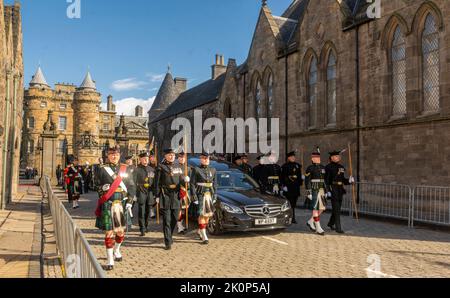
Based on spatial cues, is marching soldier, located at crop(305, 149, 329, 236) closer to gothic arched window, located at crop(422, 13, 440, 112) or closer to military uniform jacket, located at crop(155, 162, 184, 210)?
military uniform jacket, located at crop(155, 162, 184, 210)

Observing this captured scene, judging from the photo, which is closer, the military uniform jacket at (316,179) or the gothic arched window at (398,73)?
the military uniform jacket at (316,179)

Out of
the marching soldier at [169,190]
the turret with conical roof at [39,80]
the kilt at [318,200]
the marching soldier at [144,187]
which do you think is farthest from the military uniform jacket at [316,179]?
the turret with conical roof at [39,80]

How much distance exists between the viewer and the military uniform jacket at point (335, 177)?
1037 centimetres

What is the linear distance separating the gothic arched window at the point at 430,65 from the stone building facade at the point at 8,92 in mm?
15216

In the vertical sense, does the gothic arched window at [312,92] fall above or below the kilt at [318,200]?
above

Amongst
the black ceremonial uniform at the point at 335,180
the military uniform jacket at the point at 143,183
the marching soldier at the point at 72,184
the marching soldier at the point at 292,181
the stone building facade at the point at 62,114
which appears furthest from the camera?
the stone building facade at the point at 62,114

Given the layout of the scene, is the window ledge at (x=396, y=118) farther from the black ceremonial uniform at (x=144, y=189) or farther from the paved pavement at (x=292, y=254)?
the black ceremonial uniform at (x=144, y=189)

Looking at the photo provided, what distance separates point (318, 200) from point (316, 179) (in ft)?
1.82

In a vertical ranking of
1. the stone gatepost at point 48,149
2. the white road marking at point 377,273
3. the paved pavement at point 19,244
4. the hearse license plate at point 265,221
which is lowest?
the paved pavement at point 19,244

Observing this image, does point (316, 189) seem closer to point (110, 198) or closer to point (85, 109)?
point (110, 198)

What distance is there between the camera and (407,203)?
39.7ft

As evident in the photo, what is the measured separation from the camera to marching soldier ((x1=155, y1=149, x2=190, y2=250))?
8.18 meters

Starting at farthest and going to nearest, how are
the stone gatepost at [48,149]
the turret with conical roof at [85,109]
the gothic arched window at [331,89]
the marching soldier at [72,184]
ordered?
1. the turret with conical roof at [85,109]
2. the stone gatepost at [48,149]
3. the gothic arched window at [331,89]
4. the marching soldier at [72,184]
